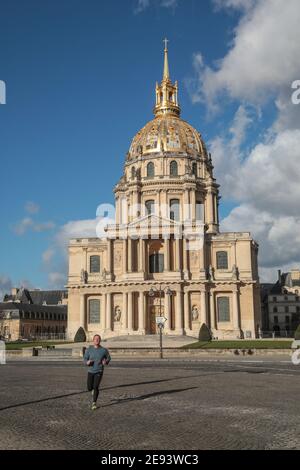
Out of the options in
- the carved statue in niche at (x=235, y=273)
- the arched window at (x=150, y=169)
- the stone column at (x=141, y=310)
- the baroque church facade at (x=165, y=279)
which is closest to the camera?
the stone column at (x=141, y=310)

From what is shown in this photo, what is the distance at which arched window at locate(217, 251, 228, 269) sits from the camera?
7019 cm

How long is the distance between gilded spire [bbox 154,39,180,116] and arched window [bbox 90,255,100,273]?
29859 mm

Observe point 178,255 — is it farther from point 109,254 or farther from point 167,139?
point 167,139

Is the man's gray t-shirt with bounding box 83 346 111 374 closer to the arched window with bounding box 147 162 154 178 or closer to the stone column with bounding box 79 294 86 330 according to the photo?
the stone column with bounding box 79 294 86 330

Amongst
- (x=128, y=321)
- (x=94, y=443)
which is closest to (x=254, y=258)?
(x=128, y=321)

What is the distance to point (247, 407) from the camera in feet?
43.8

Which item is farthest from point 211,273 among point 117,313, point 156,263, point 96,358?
point 96,358

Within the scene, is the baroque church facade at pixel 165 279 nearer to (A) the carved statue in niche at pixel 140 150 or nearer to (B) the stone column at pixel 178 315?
(B) the stone column at pixel 178 315

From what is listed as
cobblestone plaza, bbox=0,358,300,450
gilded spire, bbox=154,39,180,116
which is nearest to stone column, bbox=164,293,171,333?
gilded spire, bbox=154,39,180,116

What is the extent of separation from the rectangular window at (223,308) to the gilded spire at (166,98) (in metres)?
35.8

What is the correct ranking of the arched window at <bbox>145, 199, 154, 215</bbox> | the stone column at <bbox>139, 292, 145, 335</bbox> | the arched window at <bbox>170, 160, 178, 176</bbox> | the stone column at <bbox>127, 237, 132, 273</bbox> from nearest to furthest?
the stone column at <bbox>139, 292, 145, 335</bbox> → the stone column at <bbox>127, 237, 132, 273</bbox> → the arched window at <bbox>145, 199, 154, 215</bbox> → the arched window at <bbox>170, 160, 178, 176</bbox>

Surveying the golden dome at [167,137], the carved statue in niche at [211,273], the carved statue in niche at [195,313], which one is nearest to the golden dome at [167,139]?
the golden dome at [167,137]

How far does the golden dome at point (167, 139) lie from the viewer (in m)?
81.9
